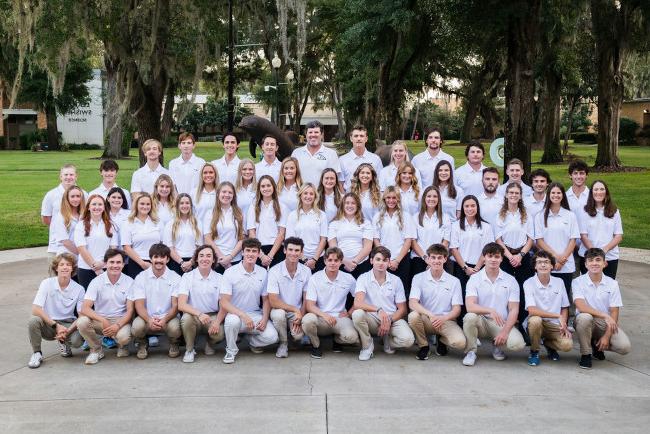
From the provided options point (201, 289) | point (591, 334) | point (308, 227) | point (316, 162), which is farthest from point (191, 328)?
point (591, 334)

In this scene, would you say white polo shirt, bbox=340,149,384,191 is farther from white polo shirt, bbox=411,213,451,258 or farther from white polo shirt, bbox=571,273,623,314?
white polo shirt, bbox=571,273,623,314

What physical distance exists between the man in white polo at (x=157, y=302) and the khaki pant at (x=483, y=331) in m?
2.60

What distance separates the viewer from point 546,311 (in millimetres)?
6750

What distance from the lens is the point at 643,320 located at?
8336mm

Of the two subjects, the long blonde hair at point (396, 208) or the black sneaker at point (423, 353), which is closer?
the black sneaker at point (423, 353)

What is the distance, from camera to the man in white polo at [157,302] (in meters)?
6.76

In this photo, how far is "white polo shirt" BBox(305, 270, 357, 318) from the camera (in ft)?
22.9

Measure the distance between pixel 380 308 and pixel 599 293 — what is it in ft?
6.45

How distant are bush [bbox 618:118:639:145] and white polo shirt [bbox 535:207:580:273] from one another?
4763 cm

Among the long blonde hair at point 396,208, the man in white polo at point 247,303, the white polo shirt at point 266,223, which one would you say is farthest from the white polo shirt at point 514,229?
the man in white polo at point 247,303

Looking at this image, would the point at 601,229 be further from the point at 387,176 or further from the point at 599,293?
the point at 387,176

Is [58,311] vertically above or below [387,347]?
above

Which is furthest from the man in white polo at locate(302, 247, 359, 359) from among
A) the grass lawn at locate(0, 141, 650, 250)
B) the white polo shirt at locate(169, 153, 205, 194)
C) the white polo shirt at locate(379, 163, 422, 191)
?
the grass lawn at locate(0, 141, 650, 250)

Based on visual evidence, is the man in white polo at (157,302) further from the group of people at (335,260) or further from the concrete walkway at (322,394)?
the concrete walkway at (322,394)
